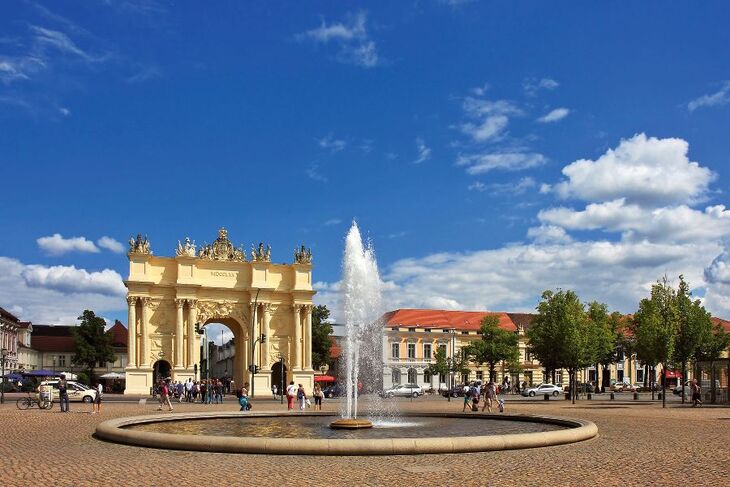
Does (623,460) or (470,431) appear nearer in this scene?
(623,460)

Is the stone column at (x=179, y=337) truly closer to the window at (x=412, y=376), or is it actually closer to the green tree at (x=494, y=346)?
the green tree at (x=494, y=346)

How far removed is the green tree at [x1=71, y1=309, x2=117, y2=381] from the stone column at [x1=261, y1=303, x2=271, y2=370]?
44.1 m

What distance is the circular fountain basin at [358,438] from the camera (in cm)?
1673

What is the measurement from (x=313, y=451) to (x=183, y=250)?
6048cm

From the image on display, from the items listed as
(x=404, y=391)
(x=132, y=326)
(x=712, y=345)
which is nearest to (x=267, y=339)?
(x=132, y=326)

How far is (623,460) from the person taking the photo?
16328 mm

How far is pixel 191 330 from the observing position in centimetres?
7406

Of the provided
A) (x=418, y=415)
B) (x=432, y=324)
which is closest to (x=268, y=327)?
(x=432, y=324)

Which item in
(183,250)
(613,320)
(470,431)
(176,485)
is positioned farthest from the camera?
(613,320)

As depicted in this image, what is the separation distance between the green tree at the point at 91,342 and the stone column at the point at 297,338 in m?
45.2

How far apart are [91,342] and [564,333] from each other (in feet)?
255

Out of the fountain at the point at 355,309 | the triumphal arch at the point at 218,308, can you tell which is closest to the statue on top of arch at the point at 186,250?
the triumphal arch at the point at 218,308

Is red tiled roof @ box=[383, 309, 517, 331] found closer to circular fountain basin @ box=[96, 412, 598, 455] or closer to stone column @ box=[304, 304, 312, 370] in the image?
stone column @ box=[304, 304, 312, 370]

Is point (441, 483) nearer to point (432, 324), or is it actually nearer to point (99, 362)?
point (432, 324)
